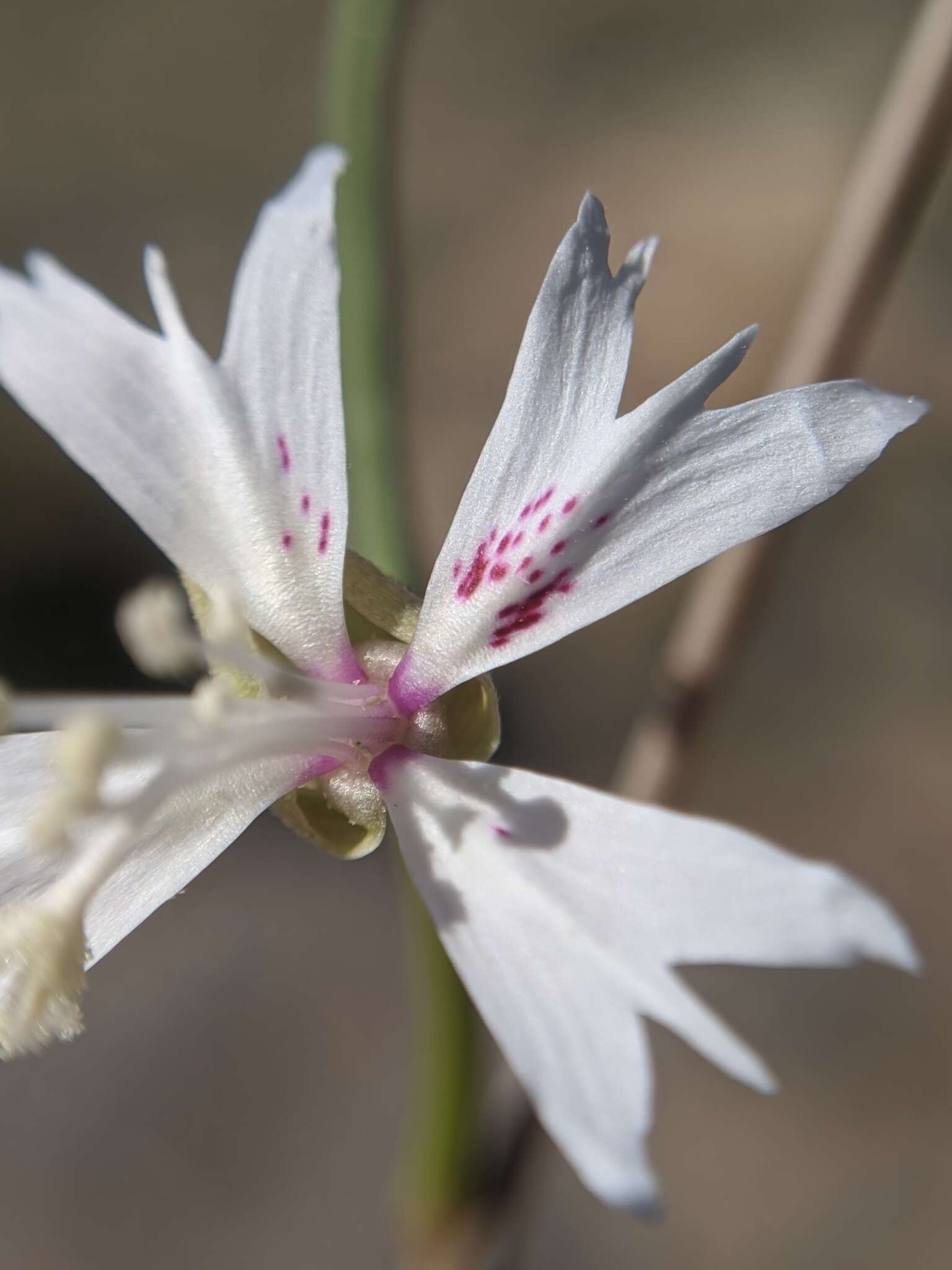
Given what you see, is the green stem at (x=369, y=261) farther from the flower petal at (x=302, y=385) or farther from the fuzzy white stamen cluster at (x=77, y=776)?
the fuzzy white stamen cluster at (x=77, y=776)

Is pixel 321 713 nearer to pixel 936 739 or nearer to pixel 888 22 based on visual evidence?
pixel 936 739

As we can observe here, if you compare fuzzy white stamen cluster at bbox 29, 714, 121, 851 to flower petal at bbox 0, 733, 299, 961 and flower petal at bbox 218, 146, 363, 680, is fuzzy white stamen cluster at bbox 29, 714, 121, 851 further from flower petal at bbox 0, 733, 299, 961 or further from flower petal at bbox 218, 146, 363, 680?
flower petal at bbox 218, 146, 363, 680

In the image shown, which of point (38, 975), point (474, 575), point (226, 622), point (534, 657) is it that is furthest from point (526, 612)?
point (534, 657)

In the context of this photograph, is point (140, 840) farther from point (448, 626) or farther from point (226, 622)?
point (448, 626)

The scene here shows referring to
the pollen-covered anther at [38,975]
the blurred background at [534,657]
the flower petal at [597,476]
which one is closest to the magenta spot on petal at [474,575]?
the flower petal at [597,476]

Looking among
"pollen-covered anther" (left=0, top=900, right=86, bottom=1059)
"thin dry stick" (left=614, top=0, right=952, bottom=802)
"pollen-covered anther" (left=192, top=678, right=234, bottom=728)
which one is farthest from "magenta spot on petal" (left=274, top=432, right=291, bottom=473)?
"thin dry stick" (left=614, top=0, right=952, bottom=802)

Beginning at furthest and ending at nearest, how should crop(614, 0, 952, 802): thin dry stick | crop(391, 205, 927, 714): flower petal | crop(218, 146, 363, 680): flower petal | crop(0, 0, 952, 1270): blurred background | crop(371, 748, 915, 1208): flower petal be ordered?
crop(0, 0, 952, 1270): blurred background → crop(614, 0, 952, 802): thin dry stick → crop(218, 146, 363, 680): flower petal → crop(391, 205, 927, 714): flower petal → crop(371, 748, 915, 1208): flower petal
